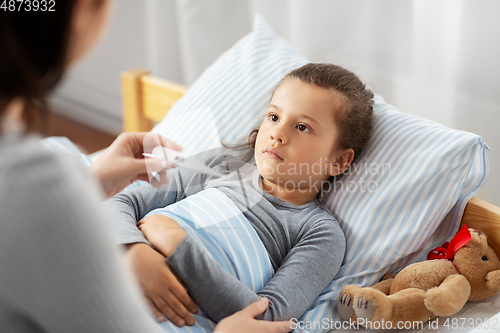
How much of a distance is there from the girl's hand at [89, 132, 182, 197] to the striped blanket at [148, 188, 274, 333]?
0.24 ft

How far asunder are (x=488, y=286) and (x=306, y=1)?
960 millimetres

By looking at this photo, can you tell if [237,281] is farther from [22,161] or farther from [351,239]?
[22,161]

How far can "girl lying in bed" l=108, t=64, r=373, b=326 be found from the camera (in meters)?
0.75

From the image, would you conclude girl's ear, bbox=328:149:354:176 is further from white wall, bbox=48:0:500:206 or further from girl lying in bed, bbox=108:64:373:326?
white wall, bbox=48:0:500:206

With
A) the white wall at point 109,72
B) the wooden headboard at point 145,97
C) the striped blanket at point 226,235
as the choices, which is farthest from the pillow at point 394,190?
the white wall at point 109,72

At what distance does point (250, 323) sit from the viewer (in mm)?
712

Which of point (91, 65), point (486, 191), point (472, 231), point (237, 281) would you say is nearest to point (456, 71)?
point (486, 191)

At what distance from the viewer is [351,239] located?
0.92 meters

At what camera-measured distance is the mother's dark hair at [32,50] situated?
0.38 m

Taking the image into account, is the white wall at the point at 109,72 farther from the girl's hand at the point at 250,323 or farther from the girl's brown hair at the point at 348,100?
the girl's hand at the point at 250,323

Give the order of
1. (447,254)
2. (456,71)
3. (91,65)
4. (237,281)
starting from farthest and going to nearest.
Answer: (91,65) < (456,71) < (447,254) < (237,281)

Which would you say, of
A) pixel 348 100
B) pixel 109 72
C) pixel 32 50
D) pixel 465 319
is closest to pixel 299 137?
pixel 348 100

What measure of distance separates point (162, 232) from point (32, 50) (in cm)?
46

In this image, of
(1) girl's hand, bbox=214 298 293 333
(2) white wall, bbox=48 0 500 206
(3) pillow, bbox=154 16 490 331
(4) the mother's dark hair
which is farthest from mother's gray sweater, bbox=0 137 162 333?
(2) white wall, bbox=48 0 500 206
